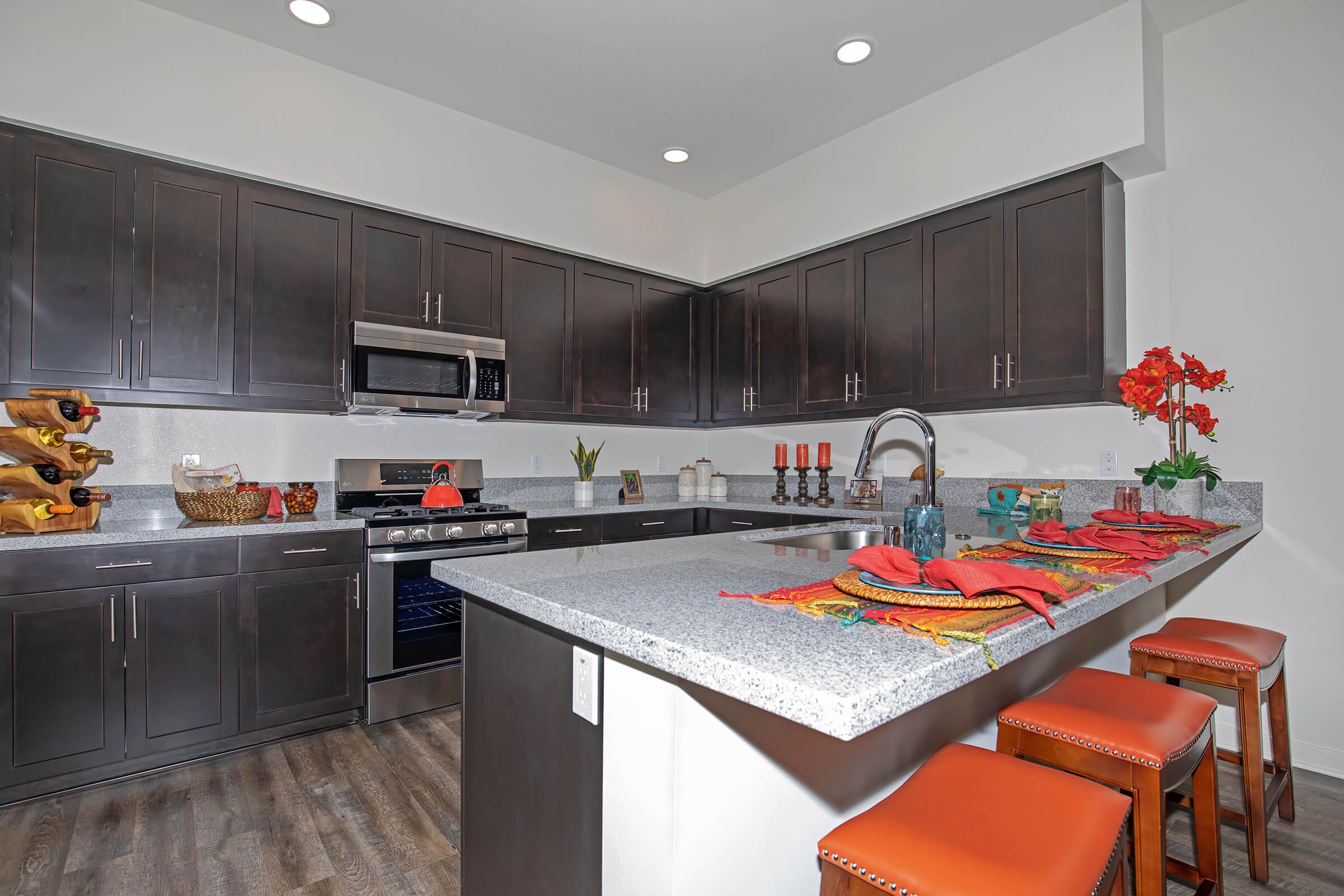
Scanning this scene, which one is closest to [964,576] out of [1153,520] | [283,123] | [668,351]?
[1153,520]

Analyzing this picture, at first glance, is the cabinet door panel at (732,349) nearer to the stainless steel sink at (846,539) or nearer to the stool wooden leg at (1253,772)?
the stainless steel sink at (846,539)

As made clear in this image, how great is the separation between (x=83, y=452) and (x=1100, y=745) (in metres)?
3.31

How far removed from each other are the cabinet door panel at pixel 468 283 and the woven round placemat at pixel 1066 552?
2.82m

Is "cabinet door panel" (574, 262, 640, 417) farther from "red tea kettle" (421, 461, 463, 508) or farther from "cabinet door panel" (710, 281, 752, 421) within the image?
"red tea kettle" (421, 461, 463, 508)

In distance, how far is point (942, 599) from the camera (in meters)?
0.93

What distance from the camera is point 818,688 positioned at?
615 mm

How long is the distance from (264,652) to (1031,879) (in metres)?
2.78

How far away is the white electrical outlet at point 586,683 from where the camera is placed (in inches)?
41.8

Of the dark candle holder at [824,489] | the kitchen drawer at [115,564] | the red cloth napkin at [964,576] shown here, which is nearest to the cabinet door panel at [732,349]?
the dark candle holder at [824,489]

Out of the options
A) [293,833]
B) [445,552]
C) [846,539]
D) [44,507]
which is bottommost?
[293,833]

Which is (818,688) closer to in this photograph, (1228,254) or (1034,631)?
(1034,631)

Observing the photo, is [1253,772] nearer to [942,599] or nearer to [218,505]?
[942,599]

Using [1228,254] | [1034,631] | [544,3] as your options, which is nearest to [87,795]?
[1034,631]

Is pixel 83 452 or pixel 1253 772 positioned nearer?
pixel 1253 772
